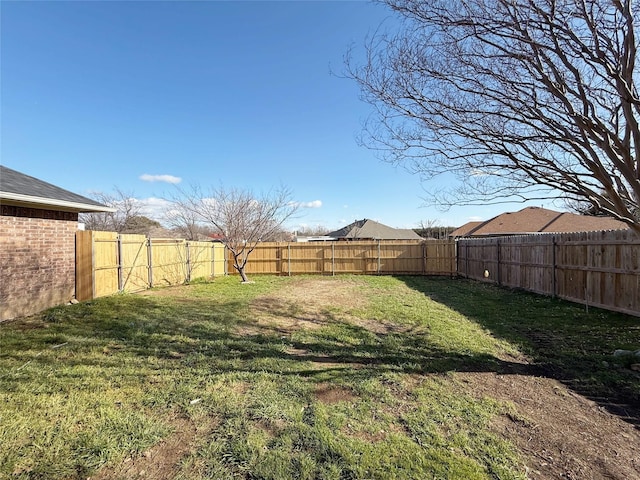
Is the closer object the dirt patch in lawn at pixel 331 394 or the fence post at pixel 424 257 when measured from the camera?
the dirt patch in lawn at pixel 331 394

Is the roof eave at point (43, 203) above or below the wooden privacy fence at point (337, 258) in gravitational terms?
above

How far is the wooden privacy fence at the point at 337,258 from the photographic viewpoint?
16281 mm

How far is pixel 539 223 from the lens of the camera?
20984 mm

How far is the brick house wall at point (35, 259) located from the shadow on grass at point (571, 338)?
8.46 m

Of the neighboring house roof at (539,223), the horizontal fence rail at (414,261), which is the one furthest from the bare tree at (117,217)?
the neighboring house roof at (539,223)

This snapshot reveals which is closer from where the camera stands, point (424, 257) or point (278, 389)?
point (278, 389)

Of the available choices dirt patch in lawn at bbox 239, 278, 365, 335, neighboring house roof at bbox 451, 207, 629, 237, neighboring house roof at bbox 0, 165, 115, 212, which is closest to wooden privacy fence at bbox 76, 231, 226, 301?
neighboring house roof at bbox 0, 165, 115, 212

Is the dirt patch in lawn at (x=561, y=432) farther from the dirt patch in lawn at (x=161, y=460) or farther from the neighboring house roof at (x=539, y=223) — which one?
the neighboring house roof at (x=539, y=223)

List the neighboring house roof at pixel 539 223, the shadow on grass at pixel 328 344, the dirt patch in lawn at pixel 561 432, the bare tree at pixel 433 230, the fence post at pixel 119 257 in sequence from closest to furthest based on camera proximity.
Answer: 1. the dirt patch in lawn at pixel 561 432
2. the shadow on grass at pixel 328 344
3. the fence post at pixel 119 257
4. the neighboring house roof at pixel 539 223
5. the bare tree at pixel 433 230

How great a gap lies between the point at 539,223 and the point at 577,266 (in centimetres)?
1582

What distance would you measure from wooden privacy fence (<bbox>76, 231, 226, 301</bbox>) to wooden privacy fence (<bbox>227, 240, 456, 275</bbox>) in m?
2.76

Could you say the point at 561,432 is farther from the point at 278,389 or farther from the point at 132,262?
the point at 132,262

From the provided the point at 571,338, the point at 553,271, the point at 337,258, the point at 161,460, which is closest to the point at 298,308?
the point at 571,338

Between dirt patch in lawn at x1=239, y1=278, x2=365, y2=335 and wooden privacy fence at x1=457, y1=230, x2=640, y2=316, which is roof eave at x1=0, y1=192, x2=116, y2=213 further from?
wooden privacy fence at x1=457, y1=230, x2=640, y2=316
